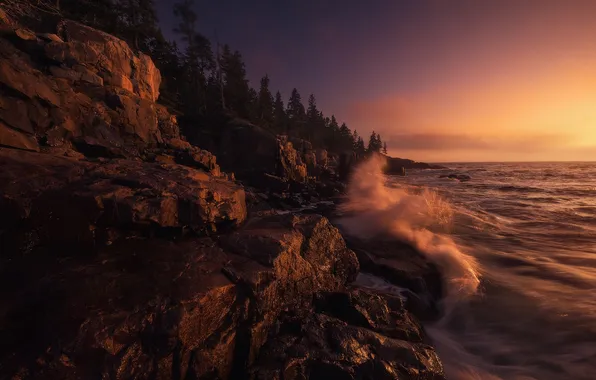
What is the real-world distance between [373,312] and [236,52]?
194 ft

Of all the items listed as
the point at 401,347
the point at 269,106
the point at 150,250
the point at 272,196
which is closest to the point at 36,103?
the point at 150,250

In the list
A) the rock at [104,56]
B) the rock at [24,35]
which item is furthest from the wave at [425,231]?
→ the rock at [24,35]

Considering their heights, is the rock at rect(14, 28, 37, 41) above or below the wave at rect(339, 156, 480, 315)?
above

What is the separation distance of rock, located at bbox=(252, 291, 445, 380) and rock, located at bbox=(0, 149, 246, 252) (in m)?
2.98

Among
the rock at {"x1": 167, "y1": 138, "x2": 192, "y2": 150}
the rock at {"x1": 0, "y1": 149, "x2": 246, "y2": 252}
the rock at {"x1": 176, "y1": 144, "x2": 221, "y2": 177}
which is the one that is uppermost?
the rock at {"x1": 167, "y1": 138, "x2": 192, "y2": 150}

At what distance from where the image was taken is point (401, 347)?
4.21 m

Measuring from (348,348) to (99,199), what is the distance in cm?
511

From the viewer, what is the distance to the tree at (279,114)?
57125mm

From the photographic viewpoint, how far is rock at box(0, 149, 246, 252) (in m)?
4.35

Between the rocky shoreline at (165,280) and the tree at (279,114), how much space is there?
49.7 meters

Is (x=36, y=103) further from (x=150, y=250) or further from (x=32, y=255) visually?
(x=150, y=250)

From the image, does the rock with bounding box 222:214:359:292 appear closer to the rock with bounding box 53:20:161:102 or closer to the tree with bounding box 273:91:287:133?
the rock with bounding box 53:20:161:102

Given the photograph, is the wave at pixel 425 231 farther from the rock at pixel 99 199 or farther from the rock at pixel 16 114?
the rock at pixel 16 114

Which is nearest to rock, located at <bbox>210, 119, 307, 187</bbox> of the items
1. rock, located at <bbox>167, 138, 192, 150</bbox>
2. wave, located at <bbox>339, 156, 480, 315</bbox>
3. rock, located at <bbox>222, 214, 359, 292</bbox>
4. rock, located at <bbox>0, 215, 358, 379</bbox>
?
rock, located at <bbox>167, 138, 192, 150</bbox>
